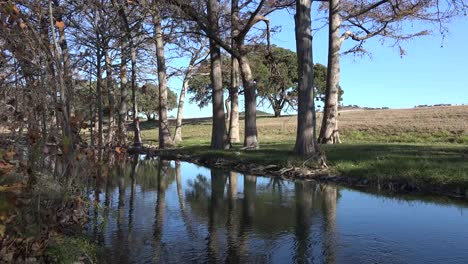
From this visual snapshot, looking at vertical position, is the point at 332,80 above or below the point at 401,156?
above

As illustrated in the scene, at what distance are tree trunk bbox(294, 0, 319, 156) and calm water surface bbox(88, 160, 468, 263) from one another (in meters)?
3.72

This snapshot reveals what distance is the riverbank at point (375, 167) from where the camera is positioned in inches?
531

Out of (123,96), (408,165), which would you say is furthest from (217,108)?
(408,165)

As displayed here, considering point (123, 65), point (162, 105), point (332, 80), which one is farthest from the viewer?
point (162, 105)

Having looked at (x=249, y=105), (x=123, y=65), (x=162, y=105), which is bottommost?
(x=249, y=105)

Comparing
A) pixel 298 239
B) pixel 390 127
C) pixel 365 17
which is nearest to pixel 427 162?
pixel 298 239

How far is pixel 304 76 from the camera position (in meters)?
18.8

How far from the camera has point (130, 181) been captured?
1639 cm

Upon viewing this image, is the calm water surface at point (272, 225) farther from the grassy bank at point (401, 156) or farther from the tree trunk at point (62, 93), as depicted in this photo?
the tree trunk at point (62, 93)

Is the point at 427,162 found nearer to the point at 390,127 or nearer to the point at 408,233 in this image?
the point at 408,233

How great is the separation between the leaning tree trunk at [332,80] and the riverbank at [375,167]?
3170 millimetres

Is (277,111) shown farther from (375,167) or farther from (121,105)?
(375,167)

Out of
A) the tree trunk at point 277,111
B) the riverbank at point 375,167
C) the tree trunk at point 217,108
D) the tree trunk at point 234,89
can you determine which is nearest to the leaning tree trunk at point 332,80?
the riverbank at point 375,167

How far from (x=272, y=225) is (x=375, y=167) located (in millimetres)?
7029
